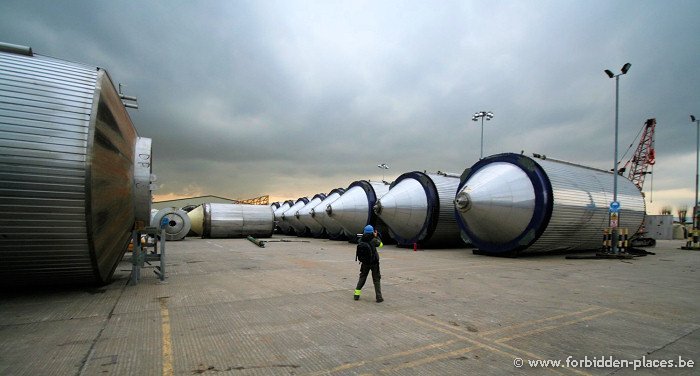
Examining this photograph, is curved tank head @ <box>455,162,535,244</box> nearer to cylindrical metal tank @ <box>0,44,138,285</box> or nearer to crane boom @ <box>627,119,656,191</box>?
cylindrical metal tank @ <box>0,44,138,285</box>

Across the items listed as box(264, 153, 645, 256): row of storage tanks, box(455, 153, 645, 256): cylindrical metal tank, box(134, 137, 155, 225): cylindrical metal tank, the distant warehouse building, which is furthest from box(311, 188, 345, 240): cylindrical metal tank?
the distant warehouse building

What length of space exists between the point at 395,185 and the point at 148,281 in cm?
1407

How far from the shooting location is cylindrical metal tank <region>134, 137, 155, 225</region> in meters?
8.52

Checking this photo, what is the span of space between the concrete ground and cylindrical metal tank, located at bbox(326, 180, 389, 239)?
40.2ft

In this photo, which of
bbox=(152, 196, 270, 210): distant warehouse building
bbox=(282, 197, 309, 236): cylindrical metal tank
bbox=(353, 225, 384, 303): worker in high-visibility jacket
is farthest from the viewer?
bbox=(152, 196, 270, 210): distant warehouse building

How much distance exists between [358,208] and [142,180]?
14.5 meters

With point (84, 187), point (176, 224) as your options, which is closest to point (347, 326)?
point (84, 187)

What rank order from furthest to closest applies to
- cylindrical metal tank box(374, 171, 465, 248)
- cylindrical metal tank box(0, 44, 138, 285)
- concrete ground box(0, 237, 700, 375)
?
cylindrical metal tank box(374, 171, 465, 248)
cylindrical metal tank box(0, 44, 138, 285)
concrete ground box(0, 237, 700, 375)

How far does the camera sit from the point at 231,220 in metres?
27.6

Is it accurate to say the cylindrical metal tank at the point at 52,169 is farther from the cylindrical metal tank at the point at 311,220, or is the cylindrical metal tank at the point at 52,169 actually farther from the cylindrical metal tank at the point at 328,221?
the cylindrical metal tank at the point at 311,220

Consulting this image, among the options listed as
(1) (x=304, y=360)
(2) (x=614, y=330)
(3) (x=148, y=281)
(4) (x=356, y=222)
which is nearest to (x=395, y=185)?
(4) (x=356, y=222)

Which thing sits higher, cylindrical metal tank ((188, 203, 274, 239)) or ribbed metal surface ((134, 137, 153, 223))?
ribbed metal surface ((134, 137, 153, 223))

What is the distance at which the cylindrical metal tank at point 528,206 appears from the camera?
13.9 meters

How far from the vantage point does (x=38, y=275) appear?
6.35m
